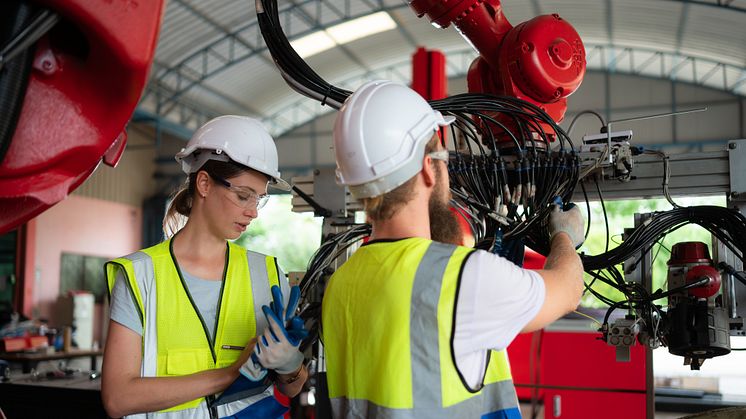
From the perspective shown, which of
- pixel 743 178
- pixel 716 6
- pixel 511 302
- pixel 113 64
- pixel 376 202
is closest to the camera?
pixel 113 64

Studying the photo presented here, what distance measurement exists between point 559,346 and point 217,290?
10.3 ft

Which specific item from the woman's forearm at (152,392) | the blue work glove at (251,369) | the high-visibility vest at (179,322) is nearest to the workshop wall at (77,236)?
the high-visibility vest at (179,322)

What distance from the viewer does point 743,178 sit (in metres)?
2.00

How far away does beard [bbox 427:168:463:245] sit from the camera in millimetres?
1449

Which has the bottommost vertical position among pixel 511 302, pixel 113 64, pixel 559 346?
pixel 559 346

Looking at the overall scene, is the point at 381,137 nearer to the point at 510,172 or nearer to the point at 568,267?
the point at 568,267

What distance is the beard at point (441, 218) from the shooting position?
57.1 inches

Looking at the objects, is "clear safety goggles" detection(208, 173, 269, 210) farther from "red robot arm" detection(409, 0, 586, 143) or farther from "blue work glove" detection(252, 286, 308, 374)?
"red robot arm" detection(409, 0, 586, 143)

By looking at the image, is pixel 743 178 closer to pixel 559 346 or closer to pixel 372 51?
pixel 559 346

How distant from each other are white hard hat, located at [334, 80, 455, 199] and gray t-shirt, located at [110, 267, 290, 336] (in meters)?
0.57

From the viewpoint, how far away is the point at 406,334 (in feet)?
4.14

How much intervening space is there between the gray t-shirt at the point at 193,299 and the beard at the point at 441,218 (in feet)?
1.87

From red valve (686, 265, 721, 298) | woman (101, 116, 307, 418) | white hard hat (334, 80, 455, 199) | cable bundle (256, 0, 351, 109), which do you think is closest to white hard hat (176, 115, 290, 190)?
woman (101, 116, 307, 418)

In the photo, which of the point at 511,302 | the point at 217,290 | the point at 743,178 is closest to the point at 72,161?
the point at 511,302
